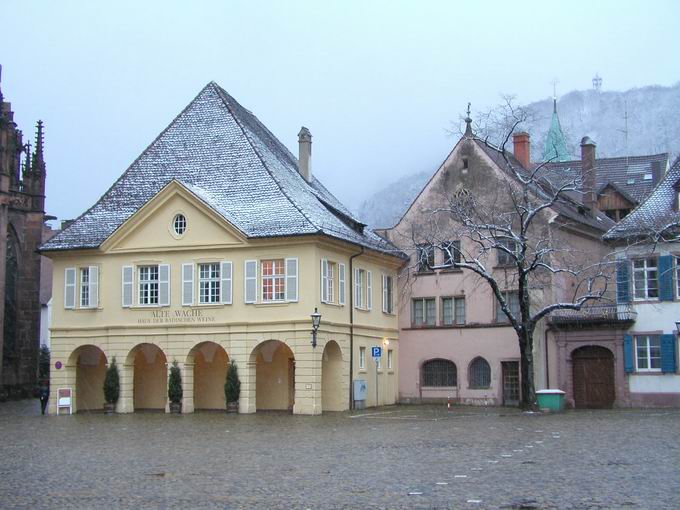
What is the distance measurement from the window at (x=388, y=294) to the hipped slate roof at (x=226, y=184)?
142cm

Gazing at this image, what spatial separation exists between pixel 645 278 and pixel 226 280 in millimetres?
17324

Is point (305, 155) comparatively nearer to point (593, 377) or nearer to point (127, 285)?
point (127, 285)

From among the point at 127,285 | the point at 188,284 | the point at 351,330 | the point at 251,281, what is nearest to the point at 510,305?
the point at 351,330

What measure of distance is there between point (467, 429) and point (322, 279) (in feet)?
45.0

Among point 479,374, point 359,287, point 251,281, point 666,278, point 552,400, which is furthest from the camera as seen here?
point 479,374

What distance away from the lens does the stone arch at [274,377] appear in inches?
1825

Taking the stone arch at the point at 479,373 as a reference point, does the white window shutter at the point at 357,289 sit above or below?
above

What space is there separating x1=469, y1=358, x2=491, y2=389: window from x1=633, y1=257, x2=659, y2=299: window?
25.7 ft

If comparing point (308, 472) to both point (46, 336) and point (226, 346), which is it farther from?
point (46, 336)

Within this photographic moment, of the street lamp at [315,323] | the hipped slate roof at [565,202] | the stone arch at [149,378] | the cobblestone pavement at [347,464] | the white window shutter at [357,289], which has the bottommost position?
the cobblestone pavement at [347,464]

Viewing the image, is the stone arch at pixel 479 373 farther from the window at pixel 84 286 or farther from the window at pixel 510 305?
the window at pixel 84 286

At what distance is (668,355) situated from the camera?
45125mm

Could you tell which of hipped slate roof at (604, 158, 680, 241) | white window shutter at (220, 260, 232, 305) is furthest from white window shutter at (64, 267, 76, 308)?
hipped slate roof at (604, 158, 680, 241)

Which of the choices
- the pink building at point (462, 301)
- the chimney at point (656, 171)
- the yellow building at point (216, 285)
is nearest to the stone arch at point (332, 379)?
the yellow building at point (216, 285)
